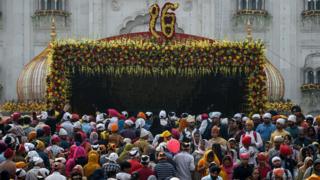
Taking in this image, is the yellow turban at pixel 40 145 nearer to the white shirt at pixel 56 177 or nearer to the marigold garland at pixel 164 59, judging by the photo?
the white shirt at pixel 56 177

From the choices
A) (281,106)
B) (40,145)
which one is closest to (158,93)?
(281,106)

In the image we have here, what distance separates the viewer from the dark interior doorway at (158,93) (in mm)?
31297

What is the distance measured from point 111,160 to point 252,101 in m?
11.6

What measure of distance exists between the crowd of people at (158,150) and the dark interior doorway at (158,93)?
399 cm

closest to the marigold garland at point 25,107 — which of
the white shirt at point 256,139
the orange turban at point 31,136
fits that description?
the orange turban at point 31,136

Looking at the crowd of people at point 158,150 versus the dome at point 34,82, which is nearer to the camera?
the crowd of people at point 158,150

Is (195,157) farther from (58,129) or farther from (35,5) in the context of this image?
(35,5)

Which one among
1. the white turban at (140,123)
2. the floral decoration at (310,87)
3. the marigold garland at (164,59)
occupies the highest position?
the marigold garland at (164,59)

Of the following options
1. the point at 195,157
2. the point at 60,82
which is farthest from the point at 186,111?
the point at 195,157

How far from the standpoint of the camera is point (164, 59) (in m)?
30.8

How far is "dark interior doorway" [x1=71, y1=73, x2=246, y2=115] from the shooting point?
103 ft

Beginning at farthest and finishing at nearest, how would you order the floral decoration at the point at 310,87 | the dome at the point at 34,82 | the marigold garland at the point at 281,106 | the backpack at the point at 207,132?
the floral decoration at the point at 310,87 → the dome at the point at 34,82 → the marigold garland at the point at 281,106 → the backpack at the point at 207,132

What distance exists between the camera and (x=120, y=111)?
3184 centimetres

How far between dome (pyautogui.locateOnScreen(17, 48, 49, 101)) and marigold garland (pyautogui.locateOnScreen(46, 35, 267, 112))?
6837mm
